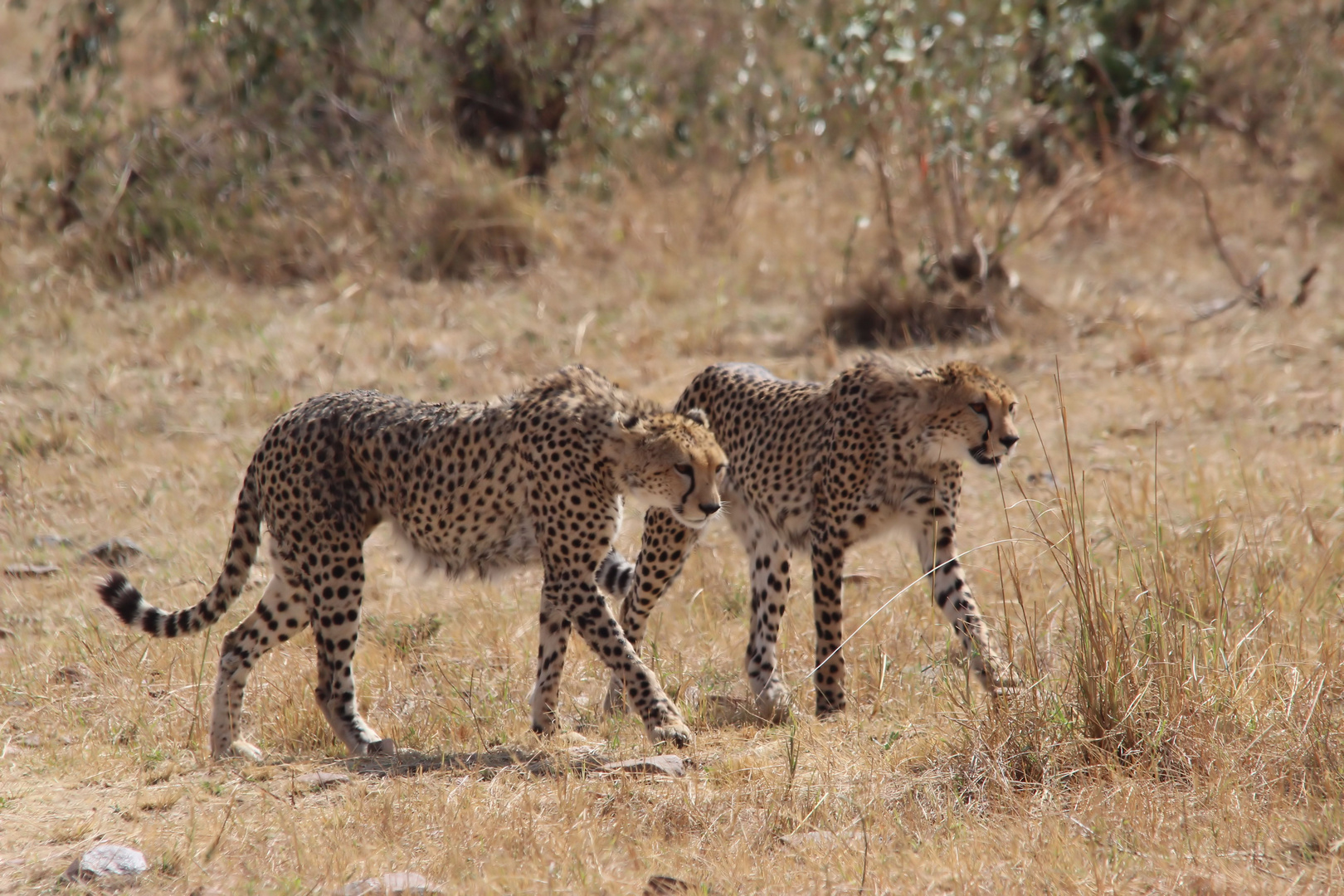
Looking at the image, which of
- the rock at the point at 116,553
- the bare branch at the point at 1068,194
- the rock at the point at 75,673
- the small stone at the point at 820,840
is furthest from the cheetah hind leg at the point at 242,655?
the bare branch at the point at 1068,194

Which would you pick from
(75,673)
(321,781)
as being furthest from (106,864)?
(75,673)

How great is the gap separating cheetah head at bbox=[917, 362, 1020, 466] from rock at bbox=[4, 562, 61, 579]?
3.51 metres

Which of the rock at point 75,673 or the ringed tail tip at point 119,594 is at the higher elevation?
the ringed tail tip at point 119,594

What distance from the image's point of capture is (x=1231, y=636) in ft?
14.1

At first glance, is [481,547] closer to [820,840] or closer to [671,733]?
[671,733]

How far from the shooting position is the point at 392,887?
3268mm

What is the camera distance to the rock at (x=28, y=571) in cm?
596

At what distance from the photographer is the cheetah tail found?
4.46 m

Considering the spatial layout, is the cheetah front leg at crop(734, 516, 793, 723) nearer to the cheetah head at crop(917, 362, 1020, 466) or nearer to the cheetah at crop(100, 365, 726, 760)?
the cheetah at crop(100, 365, 726, 760)

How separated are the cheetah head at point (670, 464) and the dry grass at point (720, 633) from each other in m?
0.70

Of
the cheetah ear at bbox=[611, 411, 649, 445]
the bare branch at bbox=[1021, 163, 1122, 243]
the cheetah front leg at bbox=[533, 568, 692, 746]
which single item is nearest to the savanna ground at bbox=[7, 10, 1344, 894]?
the cheetah front leg at bbox=[533, 568, 692, 746]

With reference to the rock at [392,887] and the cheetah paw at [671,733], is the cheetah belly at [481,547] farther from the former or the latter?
the rock at [392,887]

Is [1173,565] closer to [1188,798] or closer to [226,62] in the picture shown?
[1188,798]

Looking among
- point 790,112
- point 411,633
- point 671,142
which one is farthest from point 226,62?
point 411,633
